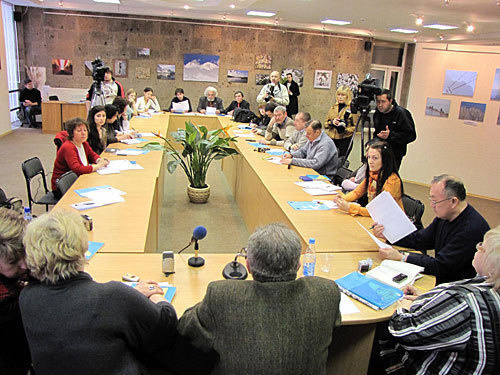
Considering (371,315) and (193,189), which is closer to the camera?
(371,315)

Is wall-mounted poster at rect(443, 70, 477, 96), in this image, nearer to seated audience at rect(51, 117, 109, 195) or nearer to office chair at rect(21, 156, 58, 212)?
seated audience at rect(51, 117, 109, 195)

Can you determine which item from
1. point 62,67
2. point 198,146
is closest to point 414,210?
point 198,146

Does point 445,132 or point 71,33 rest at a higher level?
point 71,33

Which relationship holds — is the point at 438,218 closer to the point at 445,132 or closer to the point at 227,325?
the point at 227,325

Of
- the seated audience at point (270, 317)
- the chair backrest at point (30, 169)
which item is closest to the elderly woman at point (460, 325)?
the seated audience at point (270, 317)

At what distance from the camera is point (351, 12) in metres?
8.45

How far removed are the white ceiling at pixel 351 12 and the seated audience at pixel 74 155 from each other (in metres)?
5.15

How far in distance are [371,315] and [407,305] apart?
0.25m

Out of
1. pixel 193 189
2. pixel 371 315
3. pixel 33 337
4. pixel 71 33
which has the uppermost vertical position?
pixel 71 33

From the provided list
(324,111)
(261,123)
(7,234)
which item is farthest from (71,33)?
(7,234)

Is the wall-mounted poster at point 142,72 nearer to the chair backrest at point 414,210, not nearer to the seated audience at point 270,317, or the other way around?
the chair backrest at point 414,210

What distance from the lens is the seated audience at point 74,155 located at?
161 inches

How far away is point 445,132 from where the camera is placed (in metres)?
7.23

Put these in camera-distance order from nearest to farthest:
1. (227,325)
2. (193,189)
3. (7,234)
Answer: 1. (227,325)
2. (7,234)
3. (193,189)
